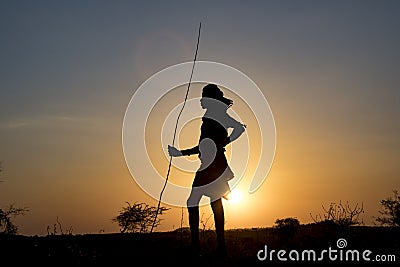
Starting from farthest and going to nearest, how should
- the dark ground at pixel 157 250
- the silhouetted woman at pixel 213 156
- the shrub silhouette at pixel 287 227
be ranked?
the shrub silhouette at pixel 287 227 → the silhouetted woman at pixel 213 156 → the dark ground at pixel 157 250

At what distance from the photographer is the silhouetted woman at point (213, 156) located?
1015 centimetres

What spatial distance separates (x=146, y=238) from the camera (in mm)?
12352

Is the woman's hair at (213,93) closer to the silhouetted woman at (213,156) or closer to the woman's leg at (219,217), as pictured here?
the silhouetted woman at (213,156)

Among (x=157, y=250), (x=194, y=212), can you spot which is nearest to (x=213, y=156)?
(x=194, y=212)

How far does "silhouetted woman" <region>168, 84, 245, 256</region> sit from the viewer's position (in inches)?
400

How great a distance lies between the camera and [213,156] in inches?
402

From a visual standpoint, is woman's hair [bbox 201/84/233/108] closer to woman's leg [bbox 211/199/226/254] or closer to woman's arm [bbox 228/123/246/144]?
woman's arm [bbox 228/123/246/144]

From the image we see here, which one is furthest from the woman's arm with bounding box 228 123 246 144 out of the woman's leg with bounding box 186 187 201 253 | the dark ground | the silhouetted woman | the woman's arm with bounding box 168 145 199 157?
the dark ground

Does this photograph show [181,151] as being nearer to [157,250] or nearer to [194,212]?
[194,212]

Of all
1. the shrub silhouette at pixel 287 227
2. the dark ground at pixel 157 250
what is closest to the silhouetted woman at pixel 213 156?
the dark ground at pixel 157 250

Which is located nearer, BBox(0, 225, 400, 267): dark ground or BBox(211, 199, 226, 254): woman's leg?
BBox(0, 225, 400, 267): dark ground

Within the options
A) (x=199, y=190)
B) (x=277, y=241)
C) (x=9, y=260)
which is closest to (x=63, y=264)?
(x=9, y=260)

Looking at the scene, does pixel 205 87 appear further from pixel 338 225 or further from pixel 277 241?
pixel 338 225

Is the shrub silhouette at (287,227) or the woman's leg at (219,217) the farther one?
the shrub silhouette at (287,227)
